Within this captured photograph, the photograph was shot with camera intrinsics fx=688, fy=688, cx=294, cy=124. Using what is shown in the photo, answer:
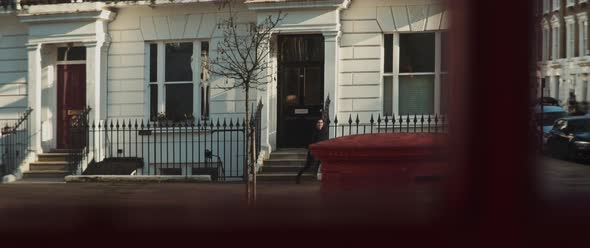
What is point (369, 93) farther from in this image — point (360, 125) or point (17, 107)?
point (17, 107)

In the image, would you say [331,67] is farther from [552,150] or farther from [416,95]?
[552,150]

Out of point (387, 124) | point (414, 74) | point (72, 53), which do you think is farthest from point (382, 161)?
point (72, 53)

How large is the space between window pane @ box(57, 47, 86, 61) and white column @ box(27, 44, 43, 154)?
0.19 ft

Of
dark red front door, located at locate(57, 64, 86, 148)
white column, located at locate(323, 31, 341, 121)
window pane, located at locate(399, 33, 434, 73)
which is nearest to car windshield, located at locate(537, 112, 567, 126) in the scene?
window pane, located at locate(399, 33, 434, 73)

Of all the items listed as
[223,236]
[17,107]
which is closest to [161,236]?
[223,236]

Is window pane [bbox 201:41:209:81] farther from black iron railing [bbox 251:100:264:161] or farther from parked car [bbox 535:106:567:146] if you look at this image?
parked car [bbox 535:106:567:146]

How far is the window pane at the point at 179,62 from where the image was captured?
1798 mm

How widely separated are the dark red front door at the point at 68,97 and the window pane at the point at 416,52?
81 cm

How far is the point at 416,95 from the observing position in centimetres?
130

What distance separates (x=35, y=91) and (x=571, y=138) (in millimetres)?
1289

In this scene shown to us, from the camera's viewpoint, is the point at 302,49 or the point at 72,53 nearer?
the point at 302,49

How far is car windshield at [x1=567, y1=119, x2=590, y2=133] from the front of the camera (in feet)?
3.49

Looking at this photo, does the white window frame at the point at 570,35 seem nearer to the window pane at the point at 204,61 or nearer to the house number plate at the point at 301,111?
the house number plate at the point at 301,111

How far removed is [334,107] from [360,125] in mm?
110
